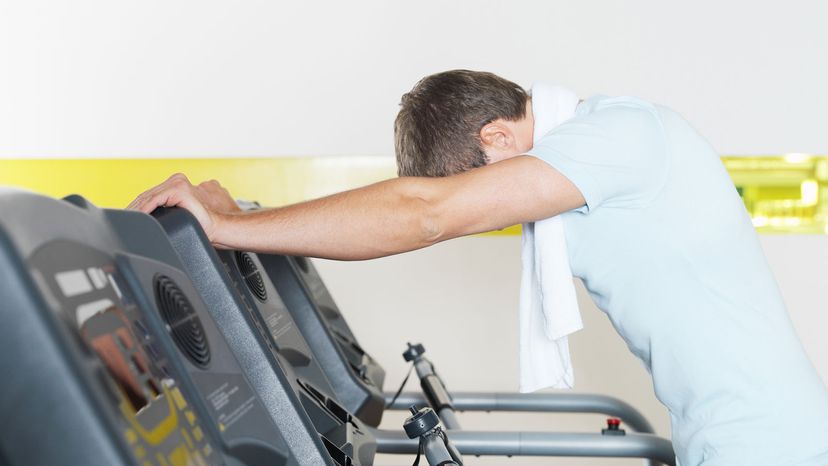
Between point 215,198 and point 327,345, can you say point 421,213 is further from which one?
point 327,345

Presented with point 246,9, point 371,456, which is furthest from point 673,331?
point 246,9

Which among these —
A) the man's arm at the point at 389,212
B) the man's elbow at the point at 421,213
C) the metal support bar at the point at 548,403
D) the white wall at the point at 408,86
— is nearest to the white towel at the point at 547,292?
the man's arm at the point at 389,212

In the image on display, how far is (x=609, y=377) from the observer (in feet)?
12.4

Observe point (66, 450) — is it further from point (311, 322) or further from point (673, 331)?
point (311, 322)

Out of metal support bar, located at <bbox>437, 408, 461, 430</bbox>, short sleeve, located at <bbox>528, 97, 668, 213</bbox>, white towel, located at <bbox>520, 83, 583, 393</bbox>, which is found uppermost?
short sleeve, located at <bbox>528, 97, 668, 213</bbox>

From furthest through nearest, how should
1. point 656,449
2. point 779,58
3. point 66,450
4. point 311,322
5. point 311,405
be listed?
point 779,58 → point 311,322 → point 656,449 → point 311,405 → point 66,450

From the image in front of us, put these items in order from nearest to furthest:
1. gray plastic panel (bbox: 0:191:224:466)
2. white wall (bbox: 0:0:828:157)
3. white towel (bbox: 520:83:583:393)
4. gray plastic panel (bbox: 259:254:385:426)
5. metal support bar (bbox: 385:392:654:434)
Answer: gray plastic panel (bbox: 0:191:224:466), white towel (bbox: 520:83:583:393), gray plastic panel (bbox: 259:254:385:426), metal support bar (bbox: 385:392:654:434), white wall (bbox: 0:0:828:157)

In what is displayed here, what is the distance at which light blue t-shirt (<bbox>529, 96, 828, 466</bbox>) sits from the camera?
1618mm

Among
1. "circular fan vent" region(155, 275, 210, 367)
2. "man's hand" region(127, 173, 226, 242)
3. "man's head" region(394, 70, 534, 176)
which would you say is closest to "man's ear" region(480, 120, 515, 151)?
"man's head" region(394, 70, 534, 176)

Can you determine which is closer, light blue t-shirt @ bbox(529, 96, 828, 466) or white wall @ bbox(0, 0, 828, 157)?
light blue t-shirt @ bbox(529, 96, 828, 466)

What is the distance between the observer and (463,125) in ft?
5.81

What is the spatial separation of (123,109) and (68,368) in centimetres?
335

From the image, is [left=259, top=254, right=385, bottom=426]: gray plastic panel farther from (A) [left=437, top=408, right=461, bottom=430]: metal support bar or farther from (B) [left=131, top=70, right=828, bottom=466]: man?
(B) [left=131, top=70, right=828, bottom=466]: man

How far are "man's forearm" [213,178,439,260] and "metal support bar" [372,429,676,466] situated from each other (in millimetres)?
664
